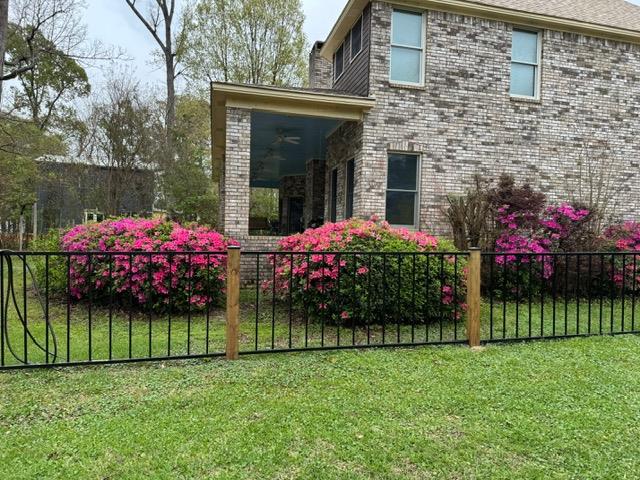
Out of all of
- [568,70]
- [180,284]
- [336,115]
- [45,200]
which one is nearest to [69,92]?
[45,200]

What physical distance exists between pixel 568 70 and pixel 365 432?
9.78 m

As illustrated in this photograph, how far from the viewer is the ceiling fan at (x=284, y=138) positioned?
10.3 m

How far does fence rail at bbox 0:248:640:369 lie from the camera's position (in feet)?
14.5

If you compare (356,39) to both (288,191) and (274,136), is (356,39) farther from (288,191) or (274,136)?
(288,191)

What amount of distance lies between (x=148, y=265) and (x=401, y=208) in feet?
16.8

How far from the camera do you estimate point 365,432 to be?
2646 millimetres

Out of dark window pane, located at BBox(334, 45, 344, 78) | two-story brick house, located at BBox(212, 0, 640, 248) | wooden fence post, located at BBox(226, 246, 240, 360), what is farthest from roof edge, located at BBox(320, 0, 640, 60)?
wooden fence post, located at BBox(226, 246, 240, 360)

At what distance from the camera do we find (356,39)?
9602mm

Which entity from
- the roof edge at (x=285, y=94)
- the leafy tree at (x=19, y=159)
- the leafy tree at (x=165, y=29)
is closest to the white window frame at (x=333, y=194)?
the roof edge at (x=285, y=94)

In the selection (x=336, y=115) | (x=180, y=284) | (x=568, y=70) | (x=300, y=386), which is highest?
(x=568, y=70)

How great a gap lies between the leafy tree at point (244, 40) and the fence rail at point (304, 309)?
16.6 meters

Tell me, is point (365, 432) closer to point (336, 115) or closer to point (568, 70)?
point (336, 115)

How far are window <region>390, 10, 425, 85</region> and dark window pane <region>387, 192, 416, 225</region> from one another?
89.9 inches

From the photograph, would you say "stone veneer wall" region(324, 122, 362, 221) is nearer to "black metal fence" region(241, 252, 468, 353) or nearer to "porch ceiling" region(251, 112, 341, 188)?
"porch ceiling" region(251, 112, 341, 188)
